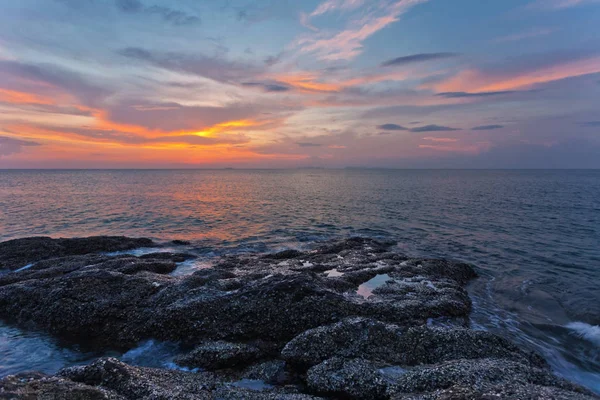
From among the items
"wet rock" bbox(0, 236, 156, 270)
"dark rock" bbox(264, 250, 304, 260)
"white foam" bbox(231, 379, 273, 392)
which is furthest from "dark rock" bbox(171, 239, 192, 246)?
"white foam" bbox(231, 379, 273, 392)

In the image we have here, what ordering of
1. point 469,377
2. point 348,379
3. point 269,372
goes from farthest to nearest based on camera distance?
point 269,372 < point 348,379 < point 469,377

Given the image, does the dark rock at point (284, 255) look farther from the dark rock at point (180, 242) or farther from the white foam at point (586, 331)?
the white foam at point (586, 331)

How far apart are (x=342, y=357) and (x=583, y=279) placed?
2212 cm

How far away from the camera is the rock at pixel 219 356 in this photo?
1063cm

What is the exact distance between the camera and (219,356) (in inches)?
424

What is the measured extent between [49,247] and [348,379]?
92.8ft

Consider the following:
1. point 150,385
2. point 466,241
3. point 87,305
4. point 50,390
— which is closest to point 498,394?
point 150,385

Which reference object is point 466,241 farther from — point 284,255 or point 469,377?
point 469,377

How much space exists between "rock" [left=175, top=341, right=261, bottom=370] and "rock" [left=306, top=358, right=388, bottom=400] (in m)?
2.53

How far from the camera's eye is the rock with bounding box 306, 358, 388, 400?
8703mm

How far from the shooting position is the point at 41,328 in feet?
45.6

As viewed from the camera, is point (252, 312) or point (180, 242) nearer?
point (252, 312)

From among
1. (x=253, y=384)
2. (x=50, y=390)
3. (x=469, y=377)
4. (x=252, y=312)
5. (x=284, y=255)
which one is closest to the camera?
(x=50, y=390)

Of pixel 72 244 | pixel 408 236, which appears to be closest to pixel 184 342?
pixel 72 244
